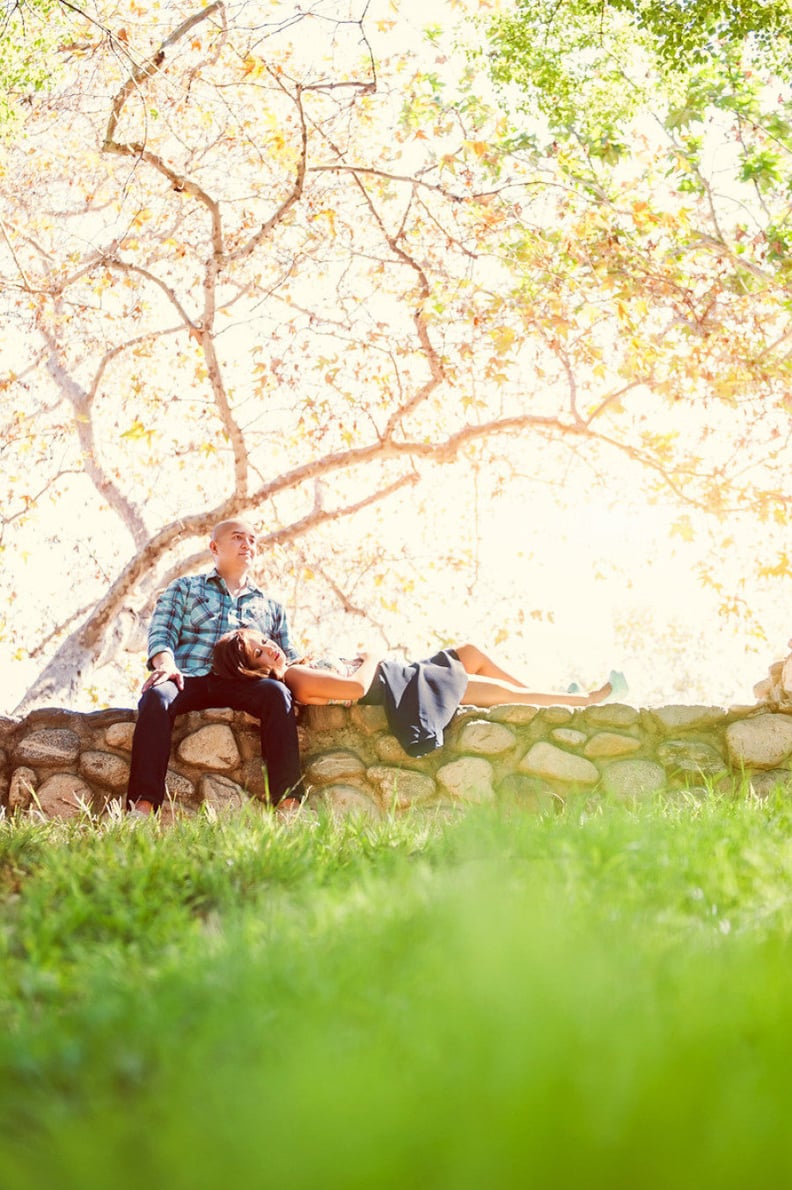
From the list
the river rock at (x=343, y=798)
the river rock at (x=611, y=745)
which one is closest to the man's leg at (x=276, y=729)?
the river rock at (x=343, y=798)

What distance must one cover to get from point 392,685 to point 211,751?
981mm

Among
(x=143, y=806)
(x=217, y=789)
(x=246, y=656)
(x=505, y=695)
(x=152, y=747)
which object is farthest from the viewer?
(x=505, y=695)

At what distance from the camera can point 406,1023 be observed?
1.40 m

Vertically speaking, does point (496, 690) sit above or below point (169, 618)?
below

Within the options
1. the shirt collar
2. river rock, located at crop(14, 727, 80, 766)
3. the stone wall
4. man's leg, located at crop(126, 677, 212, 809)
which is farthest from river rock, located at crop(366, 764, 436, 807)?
river rock, located at crop(14, 727, 80, 766)

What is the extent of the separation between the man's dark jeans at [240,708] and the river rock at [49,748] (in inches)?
22.1

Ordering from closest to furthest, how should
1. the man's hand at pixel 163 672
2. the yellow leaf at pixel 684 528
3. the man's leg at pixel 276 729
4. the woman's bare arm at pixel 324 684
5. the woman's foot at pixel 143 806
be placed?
the woman's foot at pixel 143 806 → the man's leg at pixel 276 729 → the man's hand at pixel 163 672 → the woman's bare arm at pixel 324 684 → the yellow leaf at pixel 684 528

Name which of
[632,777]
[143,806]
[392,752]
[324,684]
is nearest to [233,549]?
[324,684]

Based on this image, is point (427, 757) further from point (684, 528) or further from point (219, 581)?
point (684, 528)

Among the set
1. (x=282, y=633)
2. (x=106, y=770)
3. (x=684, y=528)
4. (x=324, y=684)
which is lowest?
(x=106, y=770)

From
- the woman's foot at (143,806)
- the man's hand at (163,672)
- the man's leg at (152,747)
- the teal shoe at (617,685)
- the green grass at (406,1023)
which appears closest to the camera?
the green grass at (406,1023)

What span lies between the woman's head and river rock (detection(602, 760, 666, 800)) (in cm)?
176

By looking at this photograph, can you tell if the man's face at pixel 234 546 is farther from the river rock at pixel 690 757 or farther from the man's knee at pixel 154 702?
the river rock at pixel 690 757

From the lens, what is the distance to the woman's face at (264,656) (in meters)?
4.95
